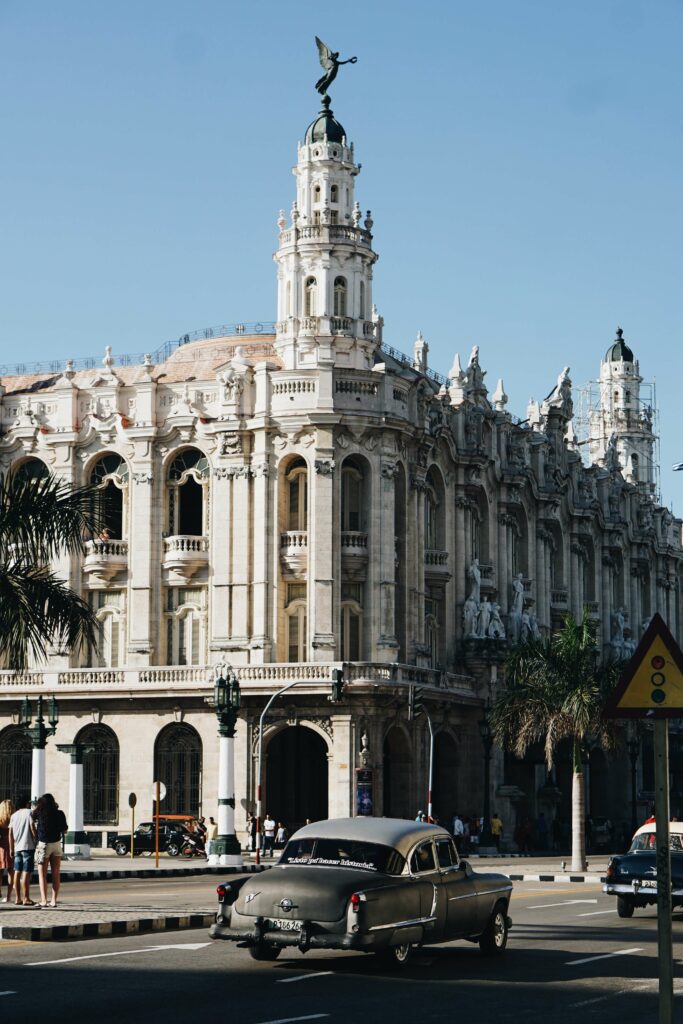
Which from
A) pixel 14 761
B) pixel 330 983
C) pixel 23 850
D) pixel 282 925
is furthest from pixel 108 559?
pixel 330 983

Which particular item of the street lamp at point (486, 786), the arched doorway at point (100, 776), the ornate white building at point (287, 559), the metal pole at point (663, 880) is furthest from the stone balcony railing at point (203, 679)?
the metal pole at point (663, 880)

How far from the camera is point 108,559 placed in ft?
215

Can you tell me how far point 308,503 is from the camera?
6288 centimetres

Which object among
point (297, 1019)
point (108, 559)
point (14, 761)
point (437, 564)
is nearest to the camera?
point (297, 1019)

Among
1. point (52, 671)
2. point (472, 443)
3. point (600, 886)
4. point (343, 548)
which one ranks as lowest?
point (600, 886)

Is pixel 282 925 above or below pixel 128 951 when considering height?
above

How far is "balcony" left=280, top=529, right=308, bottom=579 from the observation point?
62500 mm

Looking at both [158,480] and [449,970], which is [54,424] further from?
[449,970]

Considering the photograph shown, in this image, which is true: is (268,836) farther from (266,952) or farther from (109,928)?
(266,952)

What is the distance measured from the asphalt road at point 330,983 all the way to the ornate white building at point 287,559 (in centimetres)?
3778

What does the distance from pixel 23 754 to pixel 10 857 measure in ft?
118

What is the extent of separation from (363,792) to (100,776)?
10870mm

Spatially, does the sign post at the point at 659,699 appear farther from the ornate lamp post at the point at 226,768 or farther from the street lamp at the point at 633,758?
the street lamp at the point at 633,758

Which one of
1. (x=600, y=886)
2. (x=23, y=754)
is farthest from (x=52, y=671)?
(x=600, y=886)
